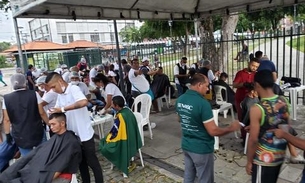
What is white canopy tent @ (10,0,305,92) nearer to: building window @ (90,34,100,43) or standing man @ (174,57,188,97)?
standing man @ (174,57,188,97)

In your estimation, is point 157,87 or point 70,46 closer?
point 157,87

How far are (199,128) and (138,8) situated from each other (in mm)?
5003

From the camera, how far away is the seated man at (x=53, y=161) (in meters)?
2.54

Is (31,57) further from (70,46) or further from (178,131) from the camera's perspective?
(178,131)

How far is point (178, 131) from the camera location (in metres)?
5.45

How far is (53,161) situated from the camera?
2590 millimetres

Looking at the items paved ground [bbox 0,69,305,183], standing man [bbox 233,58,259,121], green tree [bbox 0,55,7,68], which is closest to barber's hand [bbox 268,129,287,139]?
paved ground [bbox 0,69,305,183]

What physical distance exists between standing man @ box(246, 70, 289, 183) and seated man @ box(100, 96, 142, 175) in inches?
73.5

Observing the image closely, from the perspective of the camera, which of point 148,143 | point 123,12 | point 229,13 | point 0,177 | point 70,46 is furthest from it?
point 70,46

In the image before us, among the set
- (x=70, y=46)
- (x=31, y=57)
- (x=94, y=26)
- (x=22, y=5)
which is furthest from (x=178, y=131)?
(x=94, y=26)

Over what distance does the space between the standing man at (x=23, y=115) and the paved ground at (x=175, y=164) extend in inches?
50.5

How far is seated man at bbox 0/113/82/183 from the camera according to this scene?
8.34 ft

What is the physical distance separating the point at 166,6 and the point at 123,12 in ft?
4.04


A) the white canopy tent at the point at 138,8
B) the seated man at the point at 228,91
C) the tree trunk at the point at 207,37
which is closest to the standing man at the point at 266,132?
the seated man at the point at 228,91
